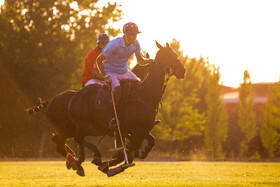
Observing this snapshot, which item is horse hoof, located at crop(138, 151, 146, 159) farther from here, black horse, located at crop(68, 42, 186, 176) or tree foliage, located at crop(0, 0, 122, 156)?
tree foliage, located at crop(0, 0, 122, 156)

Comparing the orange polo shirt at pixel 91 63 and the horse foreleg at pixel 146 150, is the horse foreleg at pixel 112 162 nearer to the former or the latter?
the horse foreleg at pixel 146 150

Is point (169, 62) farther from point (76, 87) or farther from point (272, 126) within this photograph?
point (272, 126)

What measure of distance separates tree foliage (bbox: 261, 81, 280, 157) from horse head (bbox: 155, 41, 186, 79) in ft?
111

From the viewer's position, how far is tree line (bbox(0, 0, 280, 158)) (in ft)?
121

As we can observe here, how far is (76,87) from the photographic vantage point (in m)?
37.1

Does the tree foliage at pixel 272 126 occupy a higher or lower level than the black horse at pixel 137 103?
lower

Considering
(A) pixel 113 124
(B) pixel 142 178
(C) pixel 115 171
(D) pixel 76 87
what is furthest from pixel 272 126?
(C) pixel 115 171

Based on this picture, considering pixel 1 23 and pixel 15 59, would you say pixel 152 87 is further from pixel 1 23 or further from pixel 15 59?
pixel 1 23

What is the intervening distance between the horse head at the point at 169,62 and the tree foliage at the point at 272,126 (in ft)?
111

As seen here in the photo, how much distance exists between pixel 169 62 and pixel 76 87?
2667 cm

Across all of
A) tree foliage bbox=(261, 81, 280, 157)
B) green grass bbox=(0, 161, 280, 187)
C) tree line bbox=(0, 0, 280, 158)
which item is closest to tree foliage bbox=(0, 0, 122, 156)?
tree line bbox=(0, 0, 280, 158)

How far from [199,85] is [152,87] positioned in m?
37.0

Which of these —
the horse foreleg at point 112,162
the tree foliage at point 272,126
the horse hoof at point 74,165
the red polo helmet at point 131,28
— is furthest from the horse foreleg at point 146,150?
the tree foliage at point 272,126

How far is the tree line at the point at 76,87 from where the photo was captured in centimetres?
3691
